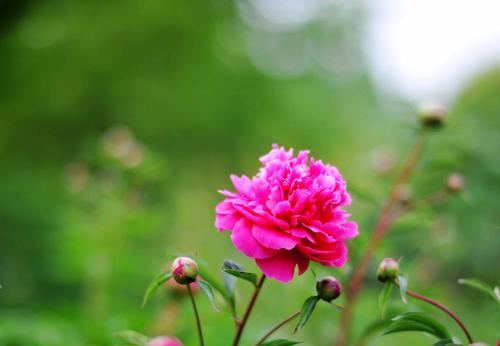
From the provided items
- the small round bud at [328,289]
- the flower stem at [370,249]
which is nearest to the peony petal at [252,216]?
the small round bud at [328,289]

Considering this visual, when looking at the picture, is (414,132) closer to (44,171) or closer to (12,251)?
(12,251)

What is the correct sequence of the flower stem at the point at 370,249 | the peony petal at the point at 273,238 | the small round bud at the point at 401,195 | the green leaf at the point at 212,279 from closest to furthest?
1. the peony petal at the point at 273,238
2. the green leaf at the point at 212,279
3. the flower stem at the point at 370,249
4. the small round bud at the point at 401,195

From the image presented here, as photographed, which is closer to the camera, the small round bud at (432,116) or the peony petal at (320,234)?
the peony petal at (320,234)

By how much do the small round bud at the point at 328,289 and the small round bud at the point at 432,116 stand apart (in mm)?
666

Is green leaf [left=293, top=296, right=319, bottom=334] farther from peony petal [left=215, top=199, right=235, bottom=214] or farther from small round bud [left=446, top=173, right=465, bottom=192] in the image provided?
small round bud [left=446, top=173, right=465, bottom=192]

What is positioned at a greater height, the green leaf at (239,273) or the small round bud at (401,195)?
the small round bud at (401,195)

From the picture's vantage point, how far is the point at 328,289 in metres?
0.70

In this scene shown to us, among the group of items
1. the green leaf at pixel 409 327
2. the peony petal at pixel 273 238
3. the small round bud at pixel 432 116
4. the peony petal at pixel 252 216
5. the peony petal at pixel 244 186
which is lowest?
the green leaf at pixel 409 327

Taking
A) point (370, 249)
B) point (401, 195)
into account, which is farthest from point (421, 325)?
point (401, 195)

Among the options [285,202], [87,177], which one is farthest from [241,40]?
[285,202]

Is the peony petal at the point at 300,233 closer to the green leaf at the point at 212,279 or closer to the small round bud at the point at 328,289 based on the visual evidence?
the small round bud at the point at 328,289

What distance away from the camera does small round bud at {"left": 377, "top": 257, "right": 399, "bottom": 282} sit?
0.72 metres

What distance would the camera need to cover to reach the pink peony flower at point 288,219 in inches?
26.6

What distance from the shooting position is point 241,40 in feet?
18.0
